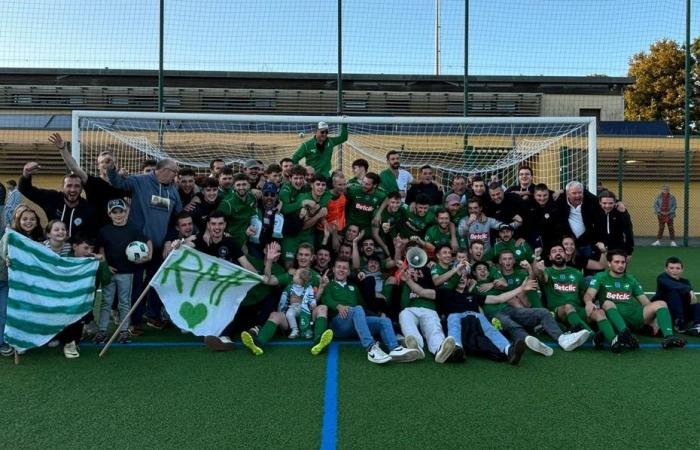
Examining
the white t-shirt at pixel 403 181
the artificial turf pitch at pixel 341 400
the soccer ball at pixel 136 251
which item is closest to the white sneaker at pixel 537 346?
the artificial turf pitch at pixel 341 400

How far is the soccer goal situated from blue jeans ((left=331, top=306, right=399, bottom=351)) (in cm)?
419

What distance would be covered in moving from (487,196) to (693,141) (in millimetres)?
14054

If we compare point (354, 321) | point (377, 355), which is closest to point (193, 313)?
point (354, 321)

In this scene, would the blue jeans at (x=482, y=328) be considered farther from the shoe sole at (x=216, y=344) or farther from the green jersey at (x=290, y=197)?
the green jersey at (x=290, y=197)

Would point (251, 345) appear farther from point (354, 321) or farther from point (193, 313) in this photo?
point (354, 321)

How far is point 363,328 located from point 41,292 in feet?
10.3

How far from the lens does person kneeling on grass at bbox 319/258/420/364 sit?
4930mm

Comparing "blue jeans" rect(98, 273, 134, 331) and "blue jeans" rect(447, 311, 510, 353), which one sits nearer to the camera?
"blue jeans" rect(447, 311, 510, 353)

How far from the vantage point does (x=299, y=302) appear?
6.02m

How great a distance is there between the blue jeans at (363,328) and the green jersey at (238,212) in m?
1.65

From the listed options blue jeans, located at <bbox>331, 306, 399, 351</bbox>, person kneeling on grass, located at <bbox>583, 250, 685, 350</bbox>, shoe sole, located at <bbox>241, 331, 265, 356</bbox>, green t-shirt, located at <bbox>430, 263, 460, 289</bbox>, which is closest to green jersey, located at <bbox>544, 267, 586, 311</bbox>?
person kneeling on grass, located at <bbox>583, 250, 685, 350</bbox>

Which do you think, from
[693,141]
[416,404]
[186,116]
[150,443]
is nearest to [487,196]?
[416,404]

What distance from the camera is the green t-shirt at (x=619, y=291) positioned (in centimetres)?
605

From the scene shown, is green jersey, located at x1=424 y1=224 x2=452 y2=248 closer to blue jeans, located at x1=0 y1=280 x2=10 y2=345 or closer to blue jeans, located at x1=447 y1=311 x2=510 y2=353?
blue jeans, located at x1=447 y1=311 x2=510 y2=353
